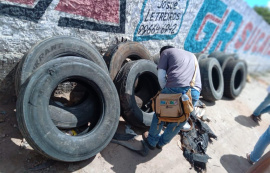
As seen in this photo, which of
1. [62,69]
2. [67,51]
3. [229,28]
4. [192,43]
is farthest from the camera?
[229,28]

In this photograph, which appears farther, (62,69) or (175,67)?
(175,67)

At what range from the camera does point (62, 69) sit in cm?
259

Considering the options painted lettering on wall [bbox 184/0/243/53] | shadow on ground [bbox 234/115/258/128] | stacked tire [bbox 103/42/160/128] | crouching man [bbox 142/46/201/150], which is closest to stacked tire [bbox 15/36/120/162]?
stacked tire [bbox 103/42/160/128]

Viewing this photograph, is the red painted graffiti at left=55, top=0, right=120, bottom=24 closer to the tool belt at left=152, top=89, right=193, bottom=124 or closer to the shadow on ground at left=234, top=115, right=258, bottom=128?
the tool belt at left=152, top=89, right=193, bottom=124

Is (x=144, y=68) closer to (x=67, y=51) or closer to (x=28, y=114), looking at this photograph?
(x=67, y=51)

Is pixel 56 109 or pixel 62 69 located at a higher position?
pixel 62 69

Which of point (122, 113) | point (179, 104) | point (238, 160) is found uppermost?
point (179, 104)

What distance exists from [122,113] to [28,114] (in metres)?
1.63

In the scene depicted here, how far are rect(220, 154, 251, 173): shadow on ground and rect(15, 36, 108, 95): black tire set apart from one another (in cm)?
284

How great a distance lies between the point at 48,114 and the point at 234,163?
11.1 ft

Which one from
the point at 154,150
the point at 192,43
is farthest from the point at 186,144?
the point at 192,43

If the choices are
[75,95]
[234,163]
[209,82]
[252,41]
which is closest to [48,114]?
[75,95]

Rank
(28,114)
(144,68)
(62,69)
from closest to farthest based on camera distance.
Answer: (28,114)
(62,69)
(144,68)

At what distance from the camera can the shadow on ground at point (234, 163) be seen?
144 inches
